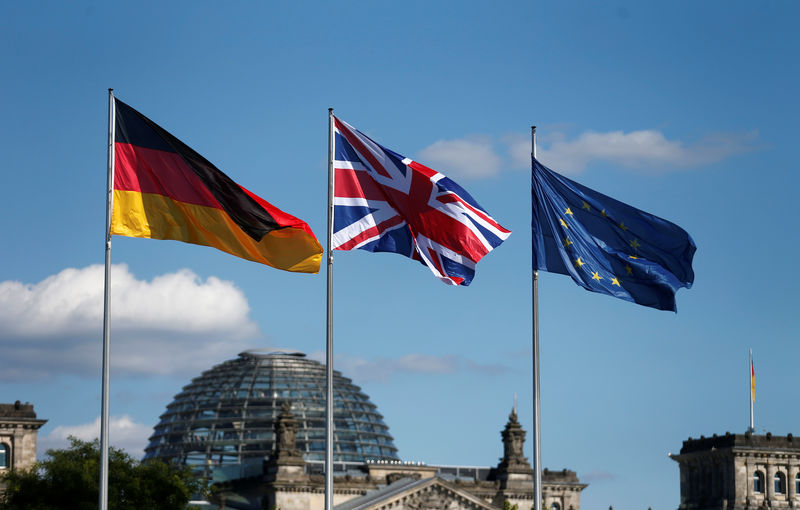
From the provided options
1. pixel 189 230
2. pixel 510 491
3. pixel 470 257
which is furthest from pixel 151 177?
pixel 510 491

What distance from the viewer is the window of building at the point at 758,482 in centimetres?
16000

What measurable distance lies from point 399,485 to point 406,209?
363 feet

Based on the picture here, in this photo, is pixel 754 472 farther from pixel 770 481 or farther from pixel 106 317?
pixel 106 317

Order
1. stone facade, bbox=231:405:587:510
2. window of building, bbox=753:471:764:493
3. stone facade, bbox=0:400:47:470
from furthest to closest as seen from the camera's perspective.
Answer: window of building, bbox=753:471:764:493
stone facade, bbox=231:405:587:510
stone facade, bbox=0:400:47:470

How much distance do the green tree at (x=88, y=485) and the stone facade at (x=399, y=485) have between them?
38211 millimetres

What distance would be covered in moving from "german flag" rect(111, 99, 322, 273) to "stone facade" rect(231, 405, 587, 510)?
101941mm

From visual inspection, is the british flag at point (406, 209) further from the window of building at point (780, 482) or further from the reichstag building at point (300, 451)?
the window of building at point (780, 482)

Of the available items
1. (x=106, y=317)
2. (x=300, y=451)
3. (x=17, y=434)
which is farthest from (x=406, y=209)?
(x=300, y=451)

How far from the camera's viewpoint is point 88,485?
329 ft

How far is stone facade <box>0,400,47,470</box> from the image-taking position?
132m

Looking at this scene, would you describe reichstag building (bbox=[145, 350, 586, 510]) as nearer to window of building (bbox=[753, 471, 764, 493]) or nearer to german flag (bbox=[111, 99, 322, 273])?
window of building (bbox=[753, 471, 764, 493])

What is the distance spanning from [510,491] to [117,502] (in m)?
69.0

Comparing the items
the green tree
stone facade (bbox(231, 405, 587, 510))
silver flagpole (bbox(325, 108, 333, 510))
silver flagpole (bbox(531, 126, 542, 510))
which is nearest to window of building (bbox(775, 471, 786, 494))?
stone facade (bbox(231, 405, 587, 510))

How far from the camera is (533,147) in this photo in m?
46.7
